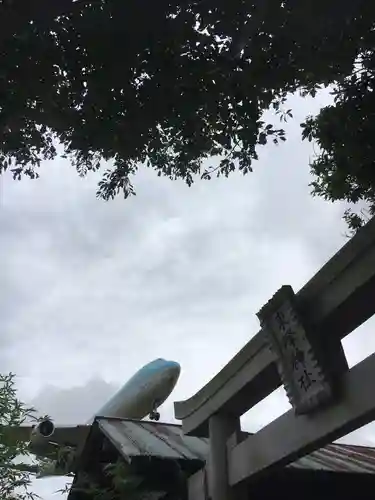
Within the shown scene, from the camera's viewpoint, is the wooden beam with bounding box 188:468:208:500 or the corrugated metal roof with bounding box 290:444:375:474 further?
the corrugated metal roof with bounding box 290:444:375:474

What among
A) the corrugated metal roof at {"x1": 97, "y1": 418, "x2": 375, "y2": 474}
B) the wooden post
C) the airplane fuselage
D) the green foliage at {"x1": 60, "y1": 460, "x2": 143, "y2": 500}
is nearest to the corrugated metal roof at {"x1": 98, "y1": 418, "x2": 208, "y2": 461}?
the corrugated metal roof at {"x1": 97, "y1": 418, "x2": 375, "y2": 474}

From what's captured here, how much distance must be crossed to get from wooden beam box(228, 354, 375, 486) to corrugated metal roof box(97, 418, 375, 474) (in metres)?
0.81

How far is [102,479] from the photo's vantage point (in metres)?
5.60

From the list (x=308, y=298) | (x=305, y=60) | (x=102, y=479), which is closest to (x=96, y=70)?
(x=305, y=60)

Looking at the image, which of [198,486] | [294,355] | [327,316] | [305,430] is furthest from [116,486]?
[327,316]

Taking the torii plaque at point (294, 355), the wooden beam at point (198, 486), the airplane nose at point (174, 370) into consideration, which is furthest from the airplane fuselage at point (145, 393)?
the torii plaque at point (294, 355)

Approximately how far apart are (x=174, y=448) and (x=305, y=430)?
2.10m

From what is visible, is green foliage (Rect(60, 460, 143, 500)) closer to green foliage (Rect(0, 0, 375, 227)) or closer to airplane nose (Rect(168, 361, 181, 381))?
green foliage (Rect(0, 0, 375, 227))

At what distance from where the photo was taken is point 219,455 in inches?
170

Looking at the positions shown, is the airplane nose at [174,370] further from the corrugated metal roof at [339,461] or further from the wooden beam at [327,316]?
the wooden beam at [327,316]

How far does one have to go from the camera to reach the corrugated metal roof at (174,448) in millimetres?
4809

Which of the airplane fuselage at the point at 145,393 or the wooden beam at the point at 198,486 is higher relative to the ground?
the airplane fuselage at the point at 145,393

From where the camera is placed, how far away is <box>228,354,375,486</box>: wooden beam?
9.30 feet

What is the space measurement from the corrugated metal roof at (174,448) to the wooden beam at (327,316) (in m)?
0.87
